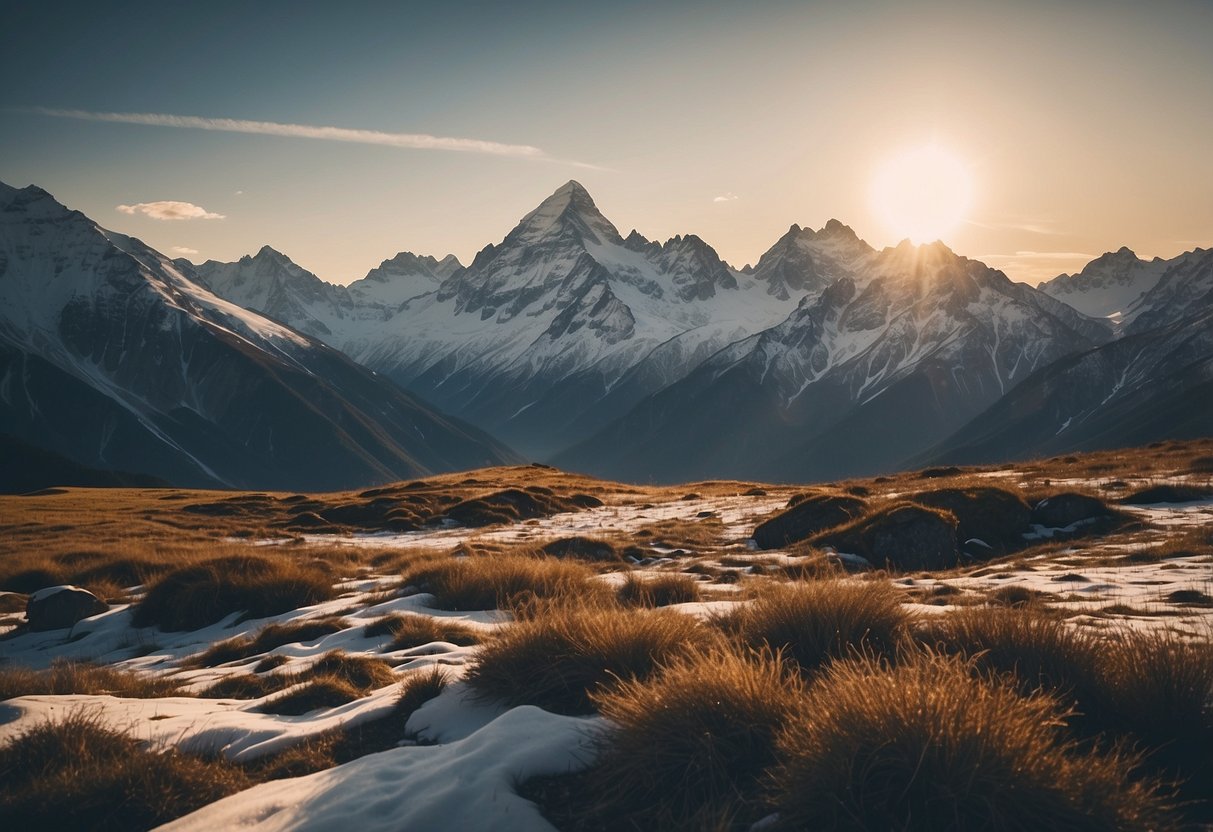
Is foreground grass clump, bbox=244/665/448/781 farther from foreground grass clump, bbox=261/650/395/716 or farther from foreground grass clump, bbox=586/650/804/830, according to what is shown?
foreground grass clump, bbox=586/650/804/830

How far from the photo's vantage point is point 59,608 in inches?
634

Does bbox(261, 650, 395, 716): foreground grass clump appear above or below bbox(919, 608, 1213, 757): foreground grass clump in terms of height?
below

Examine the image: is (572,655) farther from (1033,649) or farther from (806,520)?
(806,520)

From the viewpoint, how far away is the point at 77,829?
5.11 metres

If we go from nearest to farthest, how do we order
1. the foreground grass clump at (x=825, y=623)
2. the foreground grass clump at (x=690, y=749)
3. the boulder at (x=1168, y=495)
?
1. the foreground grass clump at (x=690, y=749)
2. the foreground grass clump at (x=825, y=623)
3. the boulder at (x=1168, y=495)

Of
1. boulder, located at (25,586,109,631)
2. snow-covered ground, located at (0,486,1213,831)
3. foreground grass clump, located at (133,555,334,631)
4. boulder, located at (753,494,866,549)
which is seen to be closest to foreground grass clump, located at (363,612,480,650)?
snow-covered ground, located at (0,486,1213,831)

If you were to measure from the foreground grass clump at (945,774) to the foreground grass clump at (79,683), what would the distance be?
8.29m

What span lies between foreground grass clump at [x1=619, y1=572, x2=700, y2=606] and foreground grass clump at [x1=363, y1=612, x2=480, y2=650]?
254 centimetres

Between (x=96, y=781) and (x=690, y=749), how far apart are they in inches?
167

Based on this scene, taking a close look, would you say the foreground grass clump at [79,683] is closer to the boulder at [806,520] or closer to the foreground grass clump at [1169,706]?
the foreground grass clump at [1169,706]

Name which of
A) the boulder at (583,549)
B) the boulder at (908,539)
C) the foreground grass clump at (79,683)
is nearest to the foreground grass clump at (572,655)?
the foreground grass clump at (79,683)

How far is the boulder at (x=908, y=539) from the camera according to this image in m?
17.5

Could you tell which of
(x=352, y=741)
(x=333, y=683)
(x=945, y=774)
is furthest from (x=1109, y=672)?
(x=333, y=683)

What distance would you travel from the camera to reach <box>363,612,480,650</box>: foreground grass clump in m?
10.8
